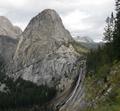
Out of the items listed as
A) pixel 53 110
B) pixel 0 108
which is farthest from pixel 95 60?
pixel 0 108

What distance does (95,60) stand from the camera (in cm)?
13525

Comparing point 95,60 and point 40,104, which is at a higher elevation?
point 95,60

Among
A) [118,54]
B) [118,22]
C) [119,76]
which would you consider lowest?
[119,76]

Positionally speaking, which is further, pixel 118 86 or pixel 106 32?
pixel 106 32

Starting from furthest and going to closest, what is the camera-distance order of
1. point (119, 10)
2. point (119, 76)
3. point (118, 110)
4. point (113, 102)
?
point (119, 10)
point (119, 76)
point (113, 102)
point (118, 110)

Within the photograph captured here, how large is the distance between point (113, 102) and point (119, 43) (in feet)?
163

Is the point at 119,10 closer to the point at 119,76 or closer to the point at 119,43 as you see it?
the point at 119,43

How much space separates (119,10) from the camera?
3654 inches

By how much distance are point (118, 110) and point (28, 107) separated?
168m

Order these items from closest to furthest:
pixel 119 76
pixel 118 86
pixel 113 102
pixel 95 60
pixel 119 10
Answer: pixel 113 102, pixel 118 86, pixel 119 76, pixel 119 10, pixel 95 60

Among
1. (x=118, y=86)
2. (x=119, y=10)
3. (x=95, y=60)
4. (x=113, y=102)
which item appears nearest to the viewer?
(x=113, y=102)

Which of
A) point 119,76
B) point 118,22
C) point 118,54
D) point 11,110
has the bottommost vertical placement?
point 11,110

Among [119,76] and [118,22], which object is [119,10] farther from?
[119,76]

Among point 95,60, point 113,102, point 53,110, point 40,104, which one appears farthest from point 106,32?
point 113,102
